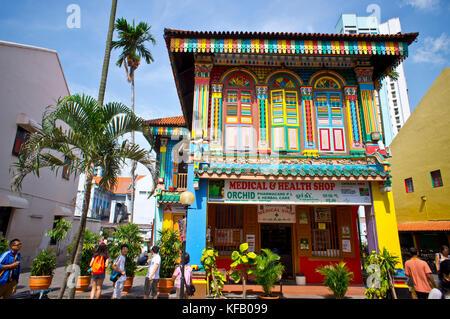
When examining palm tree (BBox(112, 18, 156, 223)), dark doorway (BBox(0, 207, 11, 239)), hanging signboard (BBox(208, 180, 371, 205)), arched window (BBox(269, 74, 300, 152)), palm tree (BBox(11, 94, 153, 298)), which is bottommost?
dark doorway (BBox(0, 207, 11, 239))

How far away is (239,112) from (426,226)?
16569mm

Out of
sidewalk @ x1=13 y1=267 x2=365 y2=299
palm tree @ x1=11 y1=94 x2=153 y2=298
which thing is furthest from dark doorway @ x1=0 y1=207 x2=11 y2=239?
palm tree @ x1=11 y1=94 x2=153 y2=298

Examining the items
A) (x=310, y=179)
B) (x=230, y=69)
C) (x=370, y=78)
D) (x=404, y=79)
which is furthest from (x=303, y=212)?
(x=404, y=79)

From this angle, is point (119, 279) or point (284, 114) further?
point (284, 114)

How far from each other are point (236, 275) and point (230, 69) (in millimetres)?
6965

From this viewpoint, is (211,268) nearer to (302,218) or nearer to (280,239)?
(280,239)

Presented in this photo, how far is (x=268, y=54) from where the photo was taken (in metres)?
9.72

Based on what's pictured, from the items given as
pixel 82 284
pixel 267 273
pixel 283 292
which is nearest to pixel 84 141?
pixel 82 284

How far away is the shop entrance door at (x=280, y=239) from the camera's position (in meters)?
10.8

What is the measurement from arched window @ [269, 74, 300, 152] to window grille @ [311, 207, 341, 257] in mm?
3213

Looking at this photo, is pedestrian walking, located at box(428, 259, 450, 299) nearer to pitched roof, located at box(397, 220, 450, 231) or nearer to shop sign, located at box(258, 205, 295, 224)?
shop sign, located at box(258, 205, 295, 224)

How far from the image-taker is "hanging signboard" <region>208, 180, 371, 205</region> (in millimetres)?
8500

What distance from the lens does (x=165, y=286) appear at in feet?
29.2
